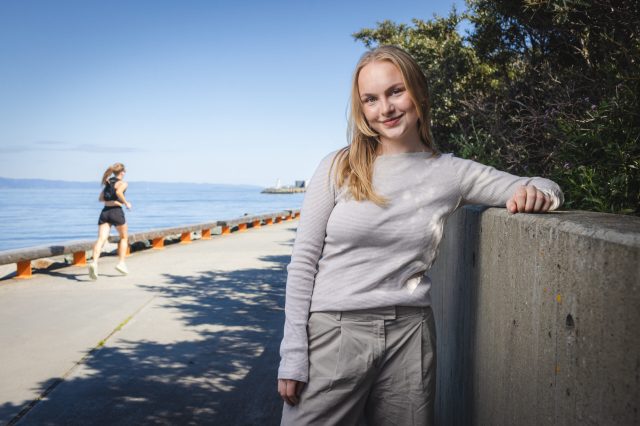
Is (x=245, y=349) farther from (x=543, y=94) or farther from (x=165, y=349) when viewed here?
(x=543, y=94)

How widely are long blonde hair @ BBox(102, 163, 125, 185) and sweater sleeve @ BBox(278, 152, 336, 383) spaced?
30.4 ft

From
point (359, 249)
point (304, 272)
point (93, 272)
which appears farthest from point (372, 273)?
point (93, 272)

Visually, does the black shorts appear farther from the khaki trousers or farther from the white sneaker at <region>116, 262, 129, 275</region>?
the khaki trousers

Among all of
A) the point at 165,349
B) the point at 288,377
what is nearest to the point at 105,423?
the point at 165,349

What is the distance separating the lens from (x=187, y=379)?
4.78 meters

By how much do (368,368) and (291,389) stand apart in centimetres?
29

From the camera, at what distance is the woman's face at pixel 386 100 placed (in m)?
2.03

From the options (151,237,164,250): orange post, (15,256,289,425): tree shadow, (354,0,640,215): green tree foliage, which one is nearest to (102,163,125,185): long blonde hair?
(15,256,289,425): tree shadow

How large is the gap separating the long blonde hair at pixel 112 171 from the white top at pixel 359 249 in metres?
9.26

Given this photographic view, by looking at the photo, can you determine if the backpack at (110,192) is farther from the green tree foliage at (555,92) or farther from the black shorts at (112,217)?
the green tree foliage at (555,92)

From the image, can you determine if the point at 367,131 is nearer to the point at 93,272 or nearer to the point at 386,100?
the point at 386,100

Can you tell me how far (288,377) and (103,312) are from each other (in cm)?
589

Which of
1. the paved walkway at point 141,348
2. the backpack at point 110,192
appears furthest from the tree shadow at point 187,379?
the backpack at point 110,192

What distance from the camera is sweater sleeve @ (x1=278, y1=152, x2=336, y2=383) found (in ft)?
6.30
